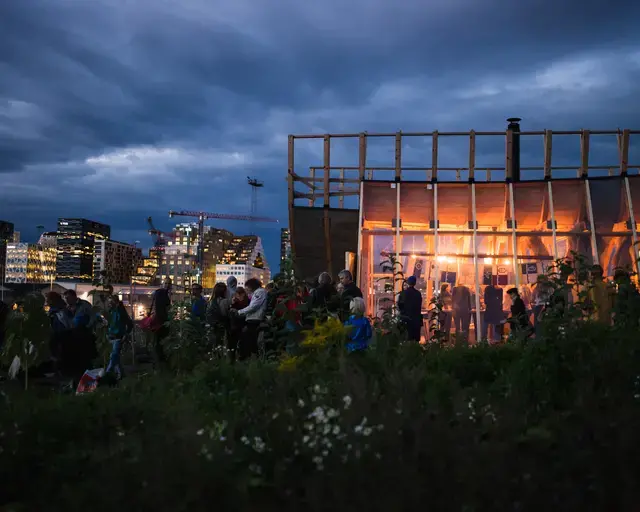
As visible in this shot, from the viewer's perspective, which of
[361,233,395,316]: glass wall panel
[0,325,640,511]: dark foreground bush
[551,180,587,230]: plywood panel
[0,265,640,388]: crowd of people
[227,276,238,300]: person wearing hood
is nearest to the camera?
[0,325,640,511]: dark foreground bush

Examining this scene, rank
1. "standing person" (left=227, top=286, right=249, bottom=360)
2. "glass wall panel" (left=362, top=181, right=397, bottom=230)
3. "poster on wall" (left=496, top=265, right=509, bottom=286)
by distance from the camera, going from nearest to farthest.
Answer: "standing person" (left=227, top=286, right=249, bottom=360)
"poster on wall" (left=496, top=265, right=509, bottom=286)
"glass wall panel" (left=362, top=181, right=397, bottom=230)

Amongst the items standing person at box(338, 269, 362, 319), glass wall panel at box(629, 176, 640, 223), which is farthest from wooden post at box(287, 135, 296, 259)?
standing person at box(338, 269, 362, 319)

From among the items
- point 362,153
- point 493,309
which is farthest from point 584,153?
point 362,153

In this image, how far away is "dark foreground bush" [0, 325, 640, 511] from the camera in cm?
231

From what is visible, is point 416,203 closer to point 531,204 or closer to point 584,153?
point 531,204

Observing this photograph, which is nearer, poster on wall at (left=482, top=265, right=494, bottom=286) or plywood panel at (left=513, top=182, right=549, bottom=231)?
poster on wall at (left=482, top=265, right=494, bottom=286)

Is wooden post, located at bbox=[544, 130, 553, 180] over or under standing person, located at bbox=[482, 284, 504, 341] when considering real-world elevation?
over

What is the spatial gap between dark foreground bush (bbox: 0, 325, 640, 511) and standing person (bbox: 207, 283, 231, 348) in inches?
295

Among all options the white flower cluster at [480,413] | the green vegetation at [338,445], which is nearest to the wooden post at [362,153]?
the green vegetation at [338,445]

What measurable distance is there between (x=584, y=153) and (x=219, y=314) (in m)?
11.2

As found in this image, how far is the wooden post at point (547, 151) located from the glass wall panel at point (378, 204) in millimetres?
3959

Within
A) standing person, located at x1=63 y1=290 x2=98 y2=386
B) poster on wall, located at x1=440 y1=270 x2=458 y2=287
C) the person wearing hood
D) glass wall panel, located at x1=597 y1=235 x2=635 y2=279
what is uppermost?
glass wall panel, located at x1=597 y1=235 x2=635 y2=279

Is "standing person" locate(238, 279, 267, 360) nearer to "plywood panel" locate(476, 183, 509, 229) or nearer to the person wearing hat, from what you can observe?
the person wearing hat

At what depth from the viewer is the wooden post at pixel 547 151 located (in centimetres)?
1744
